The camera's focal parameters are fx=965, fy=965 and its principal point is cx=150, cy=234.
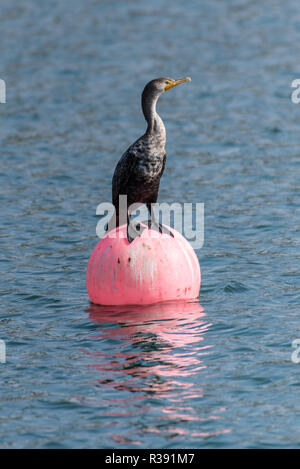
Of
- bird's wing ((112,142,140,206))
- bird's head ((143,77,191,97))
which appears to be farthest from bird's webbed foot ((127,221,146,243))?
bird's head ((143,77,191,97))

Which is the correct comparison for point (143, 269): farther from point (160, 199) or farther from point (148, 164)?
point (160, 199)

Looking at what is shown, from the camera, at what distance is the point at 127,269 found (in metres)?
11.4

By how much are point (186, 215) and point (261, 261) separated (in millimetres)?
2643

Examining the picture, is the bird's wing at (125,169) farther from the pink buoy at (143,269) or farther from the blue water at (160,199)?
the blue water at (160,199)

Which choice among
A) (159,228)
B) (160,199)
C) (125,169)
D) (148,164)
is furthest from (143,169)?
(160,199)

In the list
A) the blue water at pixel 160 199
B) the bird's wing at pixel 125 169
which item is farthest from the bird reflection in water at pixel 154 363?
the bird's wing at pixel 125 169

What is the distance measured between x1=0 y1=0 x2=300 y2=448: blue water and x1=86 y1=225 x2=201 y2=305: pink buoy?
238 mm

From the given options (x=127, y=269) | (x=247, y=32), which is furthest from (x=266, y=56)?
(x=127, y=269)

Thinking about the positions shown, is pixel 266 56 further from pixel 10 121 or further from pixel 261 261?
pixel 261 261

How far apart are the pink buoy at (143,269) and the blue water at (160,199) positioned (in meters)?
0.24

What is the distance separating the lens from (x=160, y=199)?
17312 mm

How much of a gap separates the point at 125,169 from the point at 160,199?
222 inches

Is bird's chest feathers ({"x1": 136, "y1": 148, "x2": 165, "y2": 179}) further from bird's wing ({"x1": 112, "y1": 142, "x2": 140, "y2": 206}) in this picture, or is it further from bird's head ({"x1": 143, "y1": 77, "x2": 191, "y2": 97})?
bird's head ({"x1": 143, "y1": 77, "x2": 191, "y2": 97})

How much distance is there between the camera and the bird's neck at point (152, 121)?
38.5 ft
